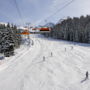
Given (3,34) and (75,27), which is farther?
(75,27)

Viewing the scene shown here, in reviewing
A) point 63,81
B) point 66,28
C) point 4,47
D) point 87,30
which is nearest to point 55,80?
point 63,81

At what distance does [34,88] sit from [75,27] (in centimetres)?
5657

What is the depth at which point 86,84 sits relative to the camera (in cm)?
830

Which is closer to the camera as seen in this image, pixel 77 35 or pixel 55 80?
pixel 55 80

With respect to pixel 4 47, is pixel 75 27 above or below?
above

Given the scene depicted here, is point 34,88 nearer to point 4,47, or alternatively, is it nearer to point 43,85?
point 43,85

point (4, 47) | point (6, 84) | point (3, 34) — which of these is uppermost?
point (3, 34)

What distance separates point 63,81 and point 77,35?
49055 millimetres

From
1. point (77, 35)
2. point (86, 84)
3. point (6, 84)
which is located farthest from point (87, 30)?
point (6, 84)

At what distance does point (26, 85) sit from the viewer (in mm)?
8586

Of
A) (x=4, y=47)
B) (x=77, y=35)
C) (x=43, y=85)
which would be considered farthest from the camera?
(x=77, y=35)

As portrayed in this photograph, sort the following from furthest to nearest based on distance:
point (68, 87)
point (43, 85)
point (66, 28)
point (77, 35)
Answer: point (66, 28) < point (77, 35) < point (43, 85) < point (68, 87)

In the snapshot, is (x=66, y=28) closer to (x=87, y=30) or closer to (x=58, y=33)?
(x=58, y=33)

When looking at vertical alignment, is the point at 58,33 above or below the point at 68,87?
above
